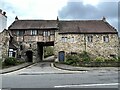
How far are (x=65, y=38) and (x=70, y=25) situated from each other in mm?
4040

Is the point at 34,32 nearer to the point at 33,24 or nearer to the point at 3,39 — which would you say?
the point at 33,24

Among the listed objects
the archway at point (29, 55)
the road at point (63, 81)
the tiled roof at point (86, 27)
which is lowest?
the road at point (63, 81)

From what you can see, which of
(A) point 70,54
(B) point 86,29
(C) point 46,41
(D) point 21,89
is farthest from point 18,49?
(D) point 21,89

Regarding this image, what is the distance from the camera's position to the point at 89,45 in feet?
149

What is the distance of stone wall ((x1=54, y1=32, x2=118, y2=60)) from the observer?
148ft

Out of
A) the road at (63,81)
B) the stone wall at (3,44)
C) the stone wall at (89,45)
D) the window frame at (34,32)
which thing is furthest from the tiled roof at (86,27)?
the road at (63,81)

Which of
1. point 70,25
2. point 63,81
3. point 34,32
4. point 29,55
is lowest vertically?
point 63,81

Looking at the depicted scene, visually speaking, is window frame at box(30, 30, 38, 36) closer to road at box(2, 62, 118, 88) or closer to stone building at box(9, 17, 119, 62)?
stone building at box(9, 17, 119, 62)

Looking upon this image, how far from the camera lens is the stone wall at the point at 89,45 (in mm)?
45250

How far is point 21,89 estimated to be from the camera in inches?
411

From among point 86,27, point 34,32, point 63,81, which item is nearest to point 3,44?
point 34,32

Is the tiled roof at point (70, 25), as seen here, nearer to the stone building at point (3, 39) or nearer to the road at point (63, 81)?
the stone building at point (3, 39)

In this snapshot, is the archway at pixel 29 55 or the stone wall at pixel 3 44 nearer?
the stone wall at pixel 3 44

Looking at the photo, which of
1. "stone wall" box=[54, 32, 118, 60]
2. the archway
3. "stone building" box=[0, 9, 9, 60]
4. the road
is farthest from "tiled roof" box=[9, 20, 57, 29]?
the road
